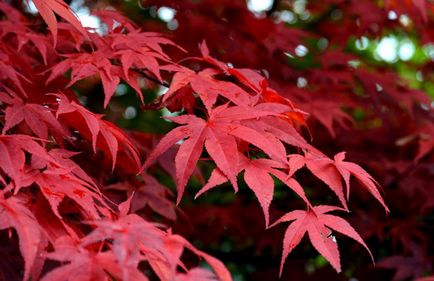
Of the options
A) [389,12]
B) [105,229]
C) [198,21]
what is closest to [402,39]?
[389,12]

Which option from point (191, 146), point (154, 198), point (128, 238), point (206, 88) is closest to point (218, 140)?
point (191, 146)

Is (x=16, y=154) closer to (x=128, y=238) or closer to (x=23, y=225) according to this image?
(x=23, y=225)

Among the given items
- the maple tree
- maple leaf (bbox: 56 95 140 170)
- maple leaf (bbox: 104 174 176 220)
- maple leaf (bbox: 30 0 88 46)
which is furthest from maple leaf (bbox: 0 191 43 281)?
maple leaf (bbox: 104 174 176 220)

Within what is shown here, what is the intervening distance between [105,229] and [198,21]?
1328 millimetres

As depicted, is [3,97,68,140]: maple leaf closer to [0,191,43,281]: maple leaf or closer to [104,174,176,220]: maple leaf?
[0,191,43,281]: maple leaf

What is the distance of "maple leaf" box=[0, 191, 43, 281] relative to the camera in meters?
0.90

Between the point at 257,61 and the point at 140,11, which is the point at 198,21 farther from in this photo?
the point at 140,11

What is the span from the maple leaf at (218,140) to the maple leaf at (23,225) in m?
0.25

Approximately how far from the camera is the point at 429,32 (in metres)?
2.73

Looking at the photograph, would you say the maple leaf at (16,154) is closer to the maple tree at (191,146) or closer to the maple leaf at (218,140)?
the maple tree at (191,146)

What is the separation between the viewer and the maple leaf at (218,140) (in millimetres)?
1124

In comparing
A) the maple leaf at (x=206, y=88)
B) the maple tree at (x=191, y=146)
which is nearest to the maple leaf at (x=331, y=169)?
the maple tree at (x=191, y=146)

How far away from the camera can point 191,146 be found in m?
1.15

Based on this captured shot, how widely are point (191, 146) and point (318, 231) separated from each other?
261 millimetres
